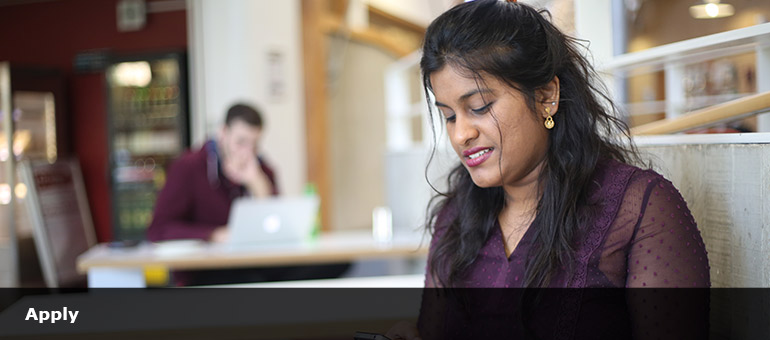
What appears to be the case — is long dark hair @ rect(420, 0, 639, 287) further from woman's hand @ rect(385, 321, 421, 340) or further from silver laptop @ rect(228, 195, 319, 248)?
silver laptop @ rect(228, 195, 319, 248)

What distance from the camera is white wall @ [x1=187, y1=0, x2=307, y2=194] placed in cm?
628

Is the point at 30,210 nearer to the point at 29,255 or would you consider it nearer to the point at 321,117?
the point at 29,255

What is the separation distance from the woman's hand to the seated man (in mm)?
2238

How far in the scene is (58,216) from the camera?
664 centimetres

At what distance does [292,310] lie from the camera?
6.32 feet

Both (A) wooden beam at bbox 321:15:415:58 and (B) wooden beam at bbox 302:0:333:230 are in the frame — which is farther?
(A) wooden beam at bbox 321:15:415:58

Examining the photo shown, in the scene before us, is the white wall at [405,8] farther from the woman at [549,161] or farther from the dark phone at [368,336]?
the dark phone at [368,336]

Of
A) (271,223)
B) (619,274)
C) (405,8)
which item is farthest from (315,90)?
(619,274)

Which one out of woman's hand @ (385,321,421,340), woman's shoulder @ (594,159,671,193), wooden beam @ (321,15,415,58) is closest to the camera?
woman's shoulder @ (594,159,671,193)

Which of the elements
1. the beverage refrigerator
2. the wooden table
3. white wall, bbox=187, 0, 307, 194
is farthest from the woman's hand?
the beverage refrigerator

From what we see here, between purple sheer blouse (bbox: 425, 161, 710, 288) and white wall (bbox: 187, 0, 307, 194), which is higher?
white wall (bbox: 187, 0, 307, 194)

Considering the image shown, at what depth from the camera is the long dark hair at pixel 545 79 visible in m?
1.34

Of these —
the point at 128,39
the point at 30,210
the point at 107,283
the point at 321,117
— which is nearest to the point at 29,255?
the point at 30,210

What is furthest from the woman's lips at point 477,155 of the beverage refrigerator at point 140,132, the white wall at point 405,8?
the beverage refrigerator at point 140,132
